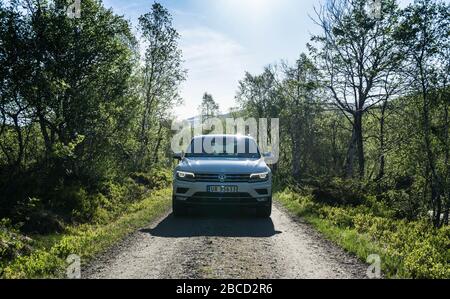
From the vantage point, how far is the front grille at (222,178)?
909cm

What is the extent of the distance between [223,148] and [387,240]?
16.1ft

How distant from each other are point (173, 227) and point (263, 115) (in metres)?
35.9

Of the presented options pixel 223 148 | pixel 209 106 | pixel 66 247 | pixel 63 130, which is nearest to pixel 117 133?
pixel 63 130

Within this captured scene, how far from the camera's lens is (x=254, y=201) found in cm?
923

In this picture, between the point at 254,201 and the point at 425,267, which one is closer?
the point at 425,267

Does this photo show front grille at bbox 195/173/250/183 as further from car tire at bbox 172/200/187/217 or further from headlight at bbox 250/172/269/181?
car tire at bbox 172/200/187/217

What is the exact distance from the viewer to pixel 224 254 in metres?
6.27

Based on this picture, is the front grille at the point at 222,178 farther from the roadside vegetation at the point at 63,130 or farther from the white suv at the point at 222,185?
the roadside vegetation at the point at 63,130

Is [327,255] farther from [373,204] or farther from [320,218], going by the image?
[373,204]

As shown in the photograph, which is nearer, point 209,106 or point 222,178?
point 222,178

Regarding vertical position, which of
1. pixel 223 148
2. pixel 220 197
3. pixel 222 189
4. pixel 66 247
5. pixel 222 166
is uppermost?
pixel 223 148

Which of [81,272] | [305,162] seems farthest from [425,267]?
[305,162]

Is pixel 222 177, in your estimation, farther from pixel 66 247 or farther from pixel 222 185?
pixel 66 247

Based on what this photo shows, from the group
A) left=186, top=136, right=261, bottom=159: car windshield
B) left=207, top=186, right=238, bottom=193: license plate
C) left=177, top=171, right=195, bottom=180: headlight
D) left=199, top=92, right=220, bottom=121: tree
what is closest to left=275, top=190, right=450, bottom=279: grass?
left=207, top=186, right=238, bottom=193: license plate
